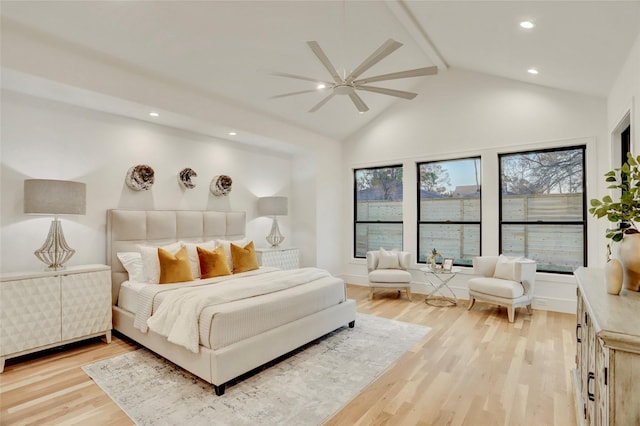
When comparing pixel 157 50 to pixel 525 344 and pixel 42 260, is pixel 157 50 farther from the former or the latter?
pixel 525 344

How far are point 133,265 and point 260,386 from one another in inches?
88.1

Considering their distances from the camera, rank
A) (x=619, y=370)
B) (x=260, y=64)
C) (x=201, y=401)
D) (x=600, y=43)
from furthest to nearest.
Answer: (x=260, y=64), (x=600, y=43), (x=201, y=401), (x=619, y=370)

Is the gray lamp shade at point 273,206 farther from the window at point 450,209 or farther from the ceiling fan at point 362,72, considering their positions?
the ceiling fan at point 362,72

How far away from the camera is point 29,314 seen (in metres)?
3.19

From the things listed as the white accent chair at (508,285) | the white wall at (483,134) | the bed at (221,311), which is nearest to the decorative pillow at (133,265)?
the bed at (221,311)

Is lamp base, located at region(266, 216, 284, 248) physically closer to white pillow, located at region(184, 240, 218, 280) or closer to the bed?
the bed

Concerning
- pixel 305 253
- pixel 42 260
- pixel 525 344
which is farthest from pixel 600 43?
pixel 42 260

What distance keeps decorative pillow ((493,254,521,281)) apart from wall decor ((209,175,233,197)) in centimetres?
428

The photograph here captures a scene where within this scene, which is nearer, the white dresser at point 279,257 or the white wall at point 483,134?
the white wall at point 483,134

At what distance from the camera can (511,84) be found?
5266 mm

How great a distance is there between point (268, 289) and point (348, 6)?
3.21 m

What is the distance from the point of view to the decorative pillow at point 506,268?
187 inches

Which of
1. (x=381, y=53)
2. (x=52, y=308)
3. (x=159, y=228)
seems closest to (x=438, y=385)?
(x=381, y=53)

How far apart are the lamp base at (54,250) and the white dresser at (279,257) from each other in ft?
8.66
